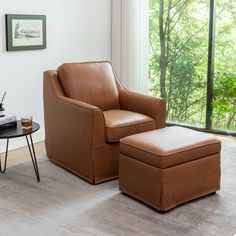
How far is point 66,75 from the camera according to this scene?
355 centimetres

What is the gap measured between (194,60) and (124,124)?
1.77 m

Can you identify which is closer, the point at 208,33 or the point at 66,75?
the point at 66,75

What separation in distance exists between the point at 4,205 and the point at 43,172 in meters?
0.64

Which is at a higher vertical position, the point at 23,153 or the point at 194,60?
the point at 194,60

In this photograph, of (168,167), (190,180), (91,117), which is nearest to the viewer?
(168,167)


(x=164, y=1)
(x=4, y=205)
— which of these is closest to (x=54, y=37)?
(x=164, y=1)

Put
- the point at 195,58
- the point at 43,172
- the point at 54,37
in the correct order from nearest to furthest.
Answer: the point at 43,172
the point at 54,37
the point at 195,58

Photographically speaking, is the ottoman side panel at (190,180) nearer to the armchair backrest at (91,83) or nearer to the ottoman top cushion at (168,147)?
the ottoman top cushion at (168,147)

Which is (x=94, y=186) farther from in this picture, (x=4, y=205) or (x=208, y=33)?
(x=208, y=33)

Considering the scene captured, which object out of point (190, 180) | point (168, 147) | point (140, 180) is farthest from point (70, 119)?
point (190, 180)

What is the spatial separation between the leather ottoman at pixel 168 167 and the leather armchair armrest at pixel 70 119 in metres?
0.26

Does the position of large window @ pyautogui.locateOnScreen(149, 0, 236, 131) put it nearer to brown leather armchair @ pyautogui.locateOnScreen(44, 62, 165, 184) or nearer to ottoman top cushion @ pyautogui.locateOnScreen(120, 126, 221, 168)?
brown leather armchair @ pyautogui.locateOnScreen(44, 62, 165, 184)

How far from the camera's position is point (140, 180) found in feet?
9.29

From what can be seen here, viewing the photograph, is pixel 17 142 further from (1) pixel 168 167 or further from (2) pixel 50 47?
→ (1) pixel 168 167
